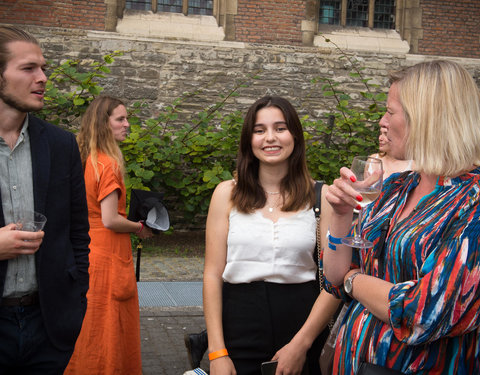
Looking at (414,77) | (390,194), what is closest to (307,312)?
(390,194)

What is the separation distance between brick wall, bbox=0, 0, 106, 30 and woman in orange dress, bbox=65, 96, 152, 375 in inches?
330

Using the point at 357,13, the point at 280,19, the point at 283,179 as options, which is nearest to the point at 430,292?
the point at 283,179

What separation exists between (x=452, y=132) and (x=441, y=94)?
0.13m

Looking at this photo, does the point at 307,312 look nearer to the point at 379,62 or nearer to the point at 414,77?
the point at 414,77

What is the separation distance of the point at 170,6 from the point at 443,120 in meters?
11.9

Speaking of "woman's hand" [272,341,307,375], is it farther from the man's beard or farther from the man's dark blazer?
the man's beard

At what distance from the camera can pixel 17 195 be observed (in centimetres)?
248

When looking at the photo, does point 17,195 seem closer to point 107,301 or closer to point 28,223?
point 28,223

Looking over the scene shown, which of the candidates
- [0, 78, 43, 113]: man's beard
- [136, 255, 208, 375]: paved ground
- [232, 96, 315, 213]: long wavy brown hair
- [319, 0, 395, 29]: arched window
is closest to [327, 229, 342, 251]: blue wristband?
[232, 96, 315, 213]: long wavy brown hair

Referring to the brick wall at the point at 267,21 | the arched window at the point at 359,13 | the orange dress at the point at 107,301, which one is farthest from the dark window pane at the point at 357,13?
the orange dress at the point at 107,301

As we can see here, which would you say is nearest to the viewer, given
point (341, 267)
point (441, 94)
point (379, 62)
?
point (441, 94)

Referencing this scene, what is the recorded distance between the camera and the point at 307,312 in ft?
8.79

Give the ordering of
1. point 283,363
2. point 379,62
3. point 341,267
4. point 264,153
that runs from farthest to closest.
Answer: point 379,62
point 264,153
point 283,363
point 341,267

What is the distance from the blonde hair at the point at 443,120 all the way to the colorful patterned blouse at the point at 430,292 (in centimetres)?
8
